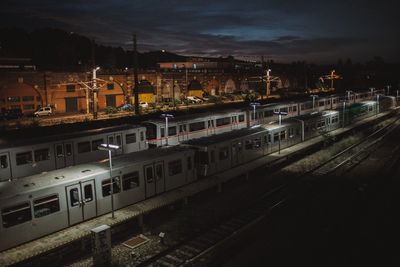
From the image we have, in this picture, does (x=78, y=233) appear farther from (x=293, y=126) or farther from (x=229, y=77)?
(x=229, y=77)

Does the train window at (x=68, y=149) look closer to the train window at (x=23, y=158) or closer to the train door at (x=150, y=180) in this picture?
the train window at (x=23, y=158)

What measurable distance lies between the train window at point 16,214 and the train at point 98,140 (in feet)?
25.1

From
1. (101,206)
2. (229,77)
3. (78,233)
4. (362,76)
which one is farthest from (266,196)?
(362,76)

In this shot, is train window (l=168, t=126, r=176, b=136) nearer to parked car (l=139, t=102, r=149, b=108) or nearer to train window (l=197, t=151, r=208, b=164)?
train window (l=197, t=151, r=208, b=164)

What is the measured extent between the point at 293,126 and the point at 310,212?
1431cm

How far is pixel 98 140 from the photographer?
77.3 feet

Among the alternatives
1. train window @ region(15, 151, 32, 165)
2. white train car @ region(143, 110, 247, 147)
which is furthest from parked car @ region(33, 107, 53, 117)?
train window @ region(15, 151, 32, 165)

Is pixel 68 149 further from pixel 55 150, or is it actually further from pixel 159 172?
pixel 159 172

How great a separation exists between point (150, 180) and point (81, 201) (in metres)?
3.56

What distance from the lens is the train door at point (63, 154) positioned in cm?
2134

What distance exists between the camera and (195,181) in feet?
64.3

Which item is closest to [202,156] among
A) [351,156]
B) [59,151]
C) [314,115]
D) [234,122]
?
[59,151]

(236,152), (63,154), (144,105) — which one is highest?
(144,105)

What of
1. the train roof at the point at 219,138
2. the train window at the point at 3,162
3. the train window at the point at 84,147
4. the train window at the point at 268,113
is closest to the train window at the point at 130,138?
the train window at the point at 84,147
